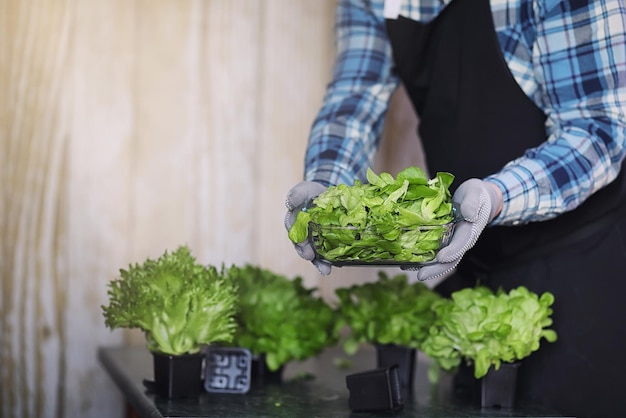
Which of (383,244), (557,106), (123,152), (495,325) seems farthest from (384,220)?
(123,152)

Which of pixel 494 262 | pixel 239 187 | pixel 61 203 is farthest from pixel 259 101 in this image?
pixel 494 262

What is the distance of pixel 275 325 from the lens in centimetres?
155

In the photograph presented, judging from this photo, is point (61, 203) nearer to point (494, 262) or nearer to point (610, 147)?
point (494, 262)

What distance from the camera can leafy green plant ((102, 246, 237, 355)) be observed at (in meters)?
1.33

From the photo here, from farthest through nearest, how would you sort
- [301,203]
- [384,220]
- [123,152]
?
[123,152]
[301,203]
[384,220]

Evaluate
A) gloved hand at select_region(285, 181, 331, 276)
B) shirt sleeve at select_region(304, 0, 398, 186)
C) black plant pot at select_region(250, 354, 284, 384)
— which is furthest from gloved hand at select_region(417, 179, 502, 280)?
black plant pot at select_region(250, 354, 284, 384)

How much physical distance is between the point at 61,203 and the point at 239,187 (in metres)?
0.40

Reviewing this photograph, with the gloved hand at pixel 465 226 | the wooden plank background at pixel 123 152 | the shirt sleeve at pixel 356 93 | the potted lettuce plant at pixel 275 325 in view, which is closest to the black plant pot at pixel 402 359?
the potted lettuce plant at pixel 275 325

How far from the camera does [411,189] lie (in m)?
1.12

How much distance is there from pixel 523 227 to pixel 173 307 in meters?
0.58

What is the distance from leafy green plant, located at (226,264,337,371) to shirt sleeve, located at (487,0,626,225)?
430 millimetres

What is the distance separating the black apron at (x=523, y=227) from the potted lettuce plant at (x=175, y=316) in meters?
0.48

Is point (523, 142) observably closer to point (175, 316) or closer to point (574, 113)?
point (574, 113)

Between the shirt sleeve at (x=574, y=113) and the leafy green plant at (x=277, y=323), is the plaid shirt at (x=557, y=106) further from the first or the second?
the leafy green plant at (x=277, y=323)
